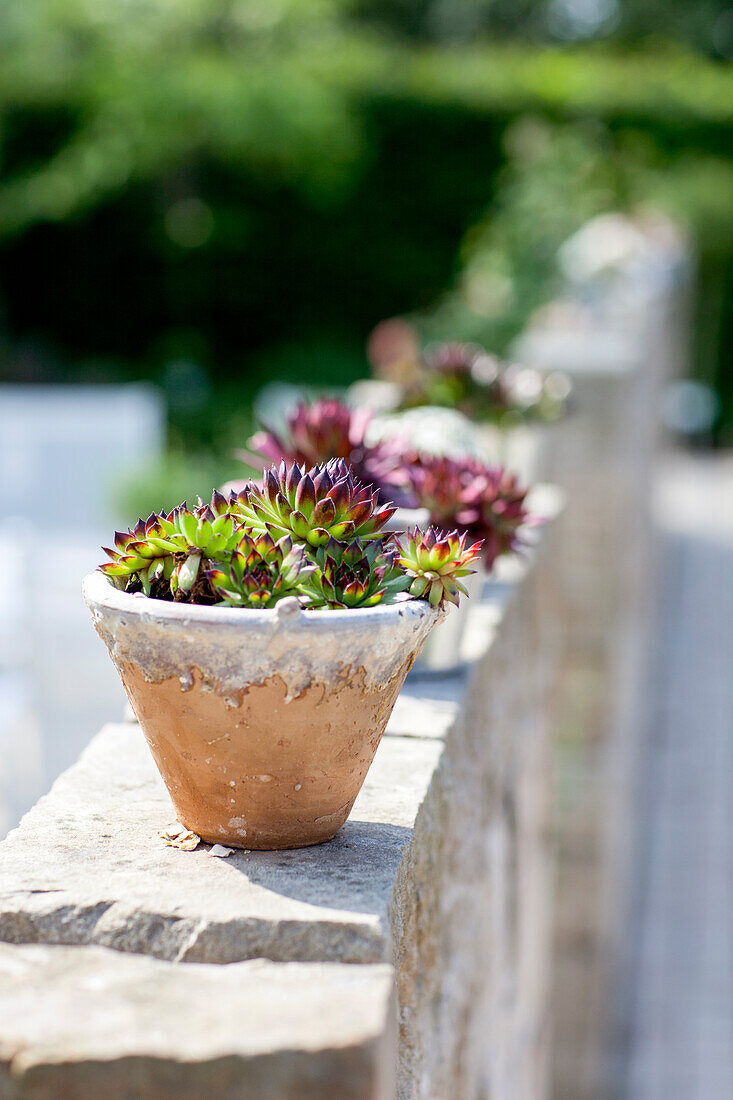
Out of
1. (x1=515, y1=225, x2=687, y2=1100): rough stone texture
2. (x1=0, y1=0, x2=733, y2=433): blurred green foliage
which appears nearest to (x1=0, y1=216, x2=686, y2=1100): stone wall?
(x1=515, y1=225, x2=687, y2=1100): rough stone texture

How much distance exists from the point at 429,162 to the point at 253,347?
2251mm

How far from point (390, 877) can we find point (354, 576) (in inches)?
8.8

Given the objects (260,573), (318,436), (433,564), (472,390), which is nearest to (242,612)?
(260,573)

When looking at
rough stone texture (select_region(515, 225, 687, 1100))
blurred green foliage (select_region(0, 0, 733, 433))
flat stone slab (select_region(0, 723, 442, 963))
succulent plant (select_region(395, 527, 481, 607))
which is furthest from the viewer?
blurred green foliage (select_region(0, 0, 733, 433))

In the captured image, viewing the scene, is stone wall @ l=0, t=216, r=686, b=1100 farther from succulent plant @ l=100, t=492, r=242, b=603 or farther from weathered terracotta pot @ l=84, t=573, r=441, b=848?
succulent plant @ l=100, t=492, r=242, b=603

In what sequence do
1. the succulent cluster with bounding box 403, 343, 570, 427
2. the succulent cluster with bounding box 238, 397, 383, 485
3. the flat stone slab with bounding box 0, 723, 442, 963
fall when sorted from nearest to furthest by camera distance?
the flat stone slab with bounding box 0, 723, 442, 963
the succulent cluster with bounding box 238, 397, 383, 485
the succulent cluster with bounding box 403, 343, 570, 427

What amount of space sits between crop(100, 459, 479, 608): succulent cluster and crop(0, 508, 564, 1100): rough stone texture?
20cm

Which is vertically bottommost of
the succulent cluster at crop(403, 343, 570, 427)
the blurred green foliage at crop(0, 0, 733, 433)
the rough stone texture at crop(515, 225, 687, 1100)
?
the rough stone texture at crop(515, 225, 687, 1100)

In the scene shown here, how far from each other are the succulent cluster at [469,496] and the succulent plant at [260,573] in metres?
0.57

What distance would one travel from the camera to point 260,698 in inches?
31.6

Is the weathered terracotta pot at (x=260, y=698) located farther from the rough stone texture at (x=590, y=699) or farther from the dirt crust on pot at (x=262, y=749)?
the rough stone texture at (x=590, y=699)

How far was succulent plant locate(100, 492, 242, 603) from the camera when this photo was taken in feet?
2.73

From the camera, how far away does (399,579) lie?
2.88 ft

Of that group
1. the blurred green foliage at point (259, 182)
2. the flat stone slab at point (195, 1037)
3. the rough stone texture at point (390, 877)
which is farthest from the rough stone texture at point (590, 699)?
the blurred green foliage at point (259, 182)
